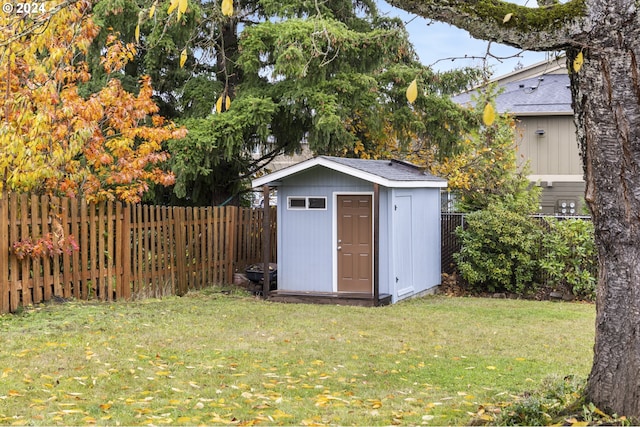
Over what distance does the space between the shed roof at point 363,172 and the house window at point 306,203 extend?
50cm

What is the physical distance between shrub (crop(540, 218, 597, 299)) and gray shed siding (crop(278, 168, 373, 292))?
4.38 meters

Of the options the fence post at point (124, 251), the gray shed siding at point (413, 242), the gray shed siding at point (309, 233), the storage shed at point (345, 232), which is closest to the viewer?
the fence post at point (124, 251)

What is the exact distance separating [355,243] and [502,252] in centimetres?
366

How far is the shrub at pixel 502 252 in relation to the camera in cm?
1449

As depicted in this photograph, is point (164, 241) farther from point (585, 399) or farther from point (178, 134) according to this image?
point (585, 399)

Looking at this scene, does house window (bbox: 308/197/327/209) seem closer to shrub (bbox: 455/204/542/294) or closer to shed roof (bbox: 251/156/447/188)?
shed roof (bbox: 251/156/447/188)

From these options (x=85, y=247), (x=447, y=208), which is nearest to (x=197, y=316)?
(x=85, y=247)

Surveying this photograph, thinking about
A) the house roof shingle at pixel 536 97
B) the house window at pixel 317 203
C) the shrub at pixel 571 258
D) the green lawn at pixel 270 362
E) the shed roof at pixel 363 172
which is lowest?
the green lawn at pixel 270 362

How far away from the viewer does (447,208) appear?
21.4 metres

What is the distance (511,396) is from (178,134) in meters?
8.50

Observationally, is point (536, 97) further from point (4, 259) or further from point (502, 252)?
point (4, 259)

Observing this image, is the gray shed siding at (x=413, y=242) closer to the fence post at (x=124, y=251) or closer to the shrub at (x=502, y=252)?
the shrub at (x=502, y=252)

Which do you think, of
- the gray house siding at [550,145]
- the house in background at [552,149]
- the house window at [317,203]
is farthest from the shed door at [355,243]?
the gray house siding at [550,145]

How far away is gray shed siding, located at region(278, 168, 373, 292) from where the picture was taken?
43.6ft
